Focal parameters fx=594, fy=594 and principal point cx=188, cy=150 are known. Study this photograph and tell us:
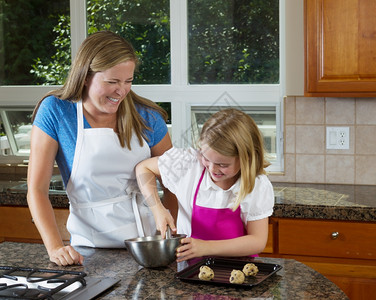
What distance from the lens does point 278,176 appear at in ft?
10.8

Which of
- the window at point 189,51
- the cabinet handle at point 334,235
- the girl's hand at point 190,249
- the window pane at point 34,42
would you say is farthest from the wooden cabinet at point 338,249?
the window pane at point 34,42

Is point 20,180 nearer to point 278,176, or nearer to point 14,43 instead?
point 14,43

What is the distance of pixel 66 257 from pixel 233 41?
2.02 meters

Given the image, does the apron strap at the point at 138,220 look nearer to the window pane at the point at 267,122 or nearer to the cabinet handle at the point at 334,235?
the cabinet handle at the point at 334,235

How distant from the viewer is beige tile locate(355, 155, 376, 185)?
3.17m

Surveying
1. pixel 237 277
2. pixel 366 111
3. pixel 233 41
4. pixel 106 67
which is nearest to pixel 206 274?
pixel 237 277

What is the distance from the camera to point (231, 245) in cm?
171

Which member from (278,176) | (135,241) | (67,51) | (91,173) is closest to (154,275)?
(135,241)

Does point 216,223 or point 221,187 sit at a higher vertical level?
point 221,187

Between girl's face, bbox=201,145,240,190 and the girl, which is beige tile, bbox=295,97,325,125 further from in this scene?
girl's face, bbox=201,145,240,190

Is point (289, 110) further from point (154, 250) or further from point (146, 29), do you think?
point (154, 250)

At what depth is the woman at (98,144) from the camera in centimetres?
189

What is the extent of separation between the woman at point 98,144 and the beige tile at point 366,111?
147cm

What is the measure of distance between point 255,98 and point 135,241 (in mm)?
1911
